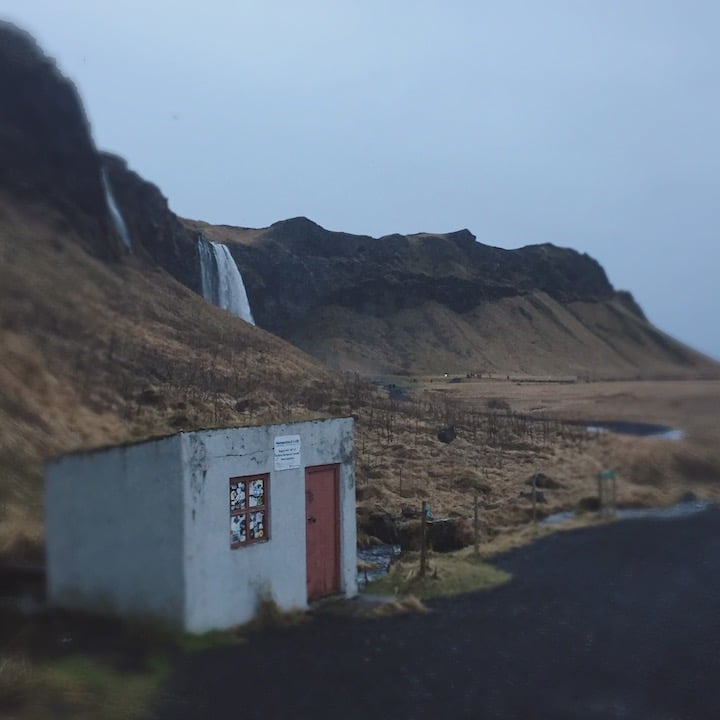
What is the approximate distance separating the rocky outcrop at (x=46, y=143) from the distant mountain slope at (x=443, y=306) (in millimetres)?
17706

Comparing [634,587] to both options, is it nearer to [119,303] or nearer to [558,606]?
[558,606]

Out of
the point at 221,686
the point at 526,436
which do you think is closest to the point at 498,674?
the point at 221,686

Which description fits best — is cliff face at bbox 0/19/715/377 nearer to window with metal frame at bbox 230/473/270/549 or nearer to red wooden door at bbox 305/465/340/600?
red wooden door at bbox 305/465/340/600

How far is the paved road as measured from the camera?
28.3ft

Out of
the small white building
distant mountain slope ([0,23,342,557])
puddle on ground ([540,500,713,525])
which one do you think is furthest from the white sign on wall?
puddle on ground ([540,500,713,525])

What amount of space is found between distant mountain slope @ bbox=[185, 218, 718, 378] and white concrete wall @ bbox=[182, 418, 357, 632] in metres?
10.6

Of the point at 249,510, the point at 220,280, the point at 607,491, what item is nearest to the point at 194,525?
the point at 249,510

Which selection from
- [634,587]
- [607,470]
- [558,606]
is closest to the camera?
[558,606]

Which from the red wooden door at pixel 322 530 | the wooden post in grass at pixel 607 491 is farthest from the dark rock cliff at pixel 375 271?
the red wooden door at pixel 322 530

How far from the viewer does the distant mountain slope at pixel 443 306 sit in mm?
30953

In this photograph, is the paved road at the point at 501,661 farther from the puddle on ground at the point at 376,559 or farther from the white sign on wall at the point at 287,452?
the puddle on ground at the point at 376,559

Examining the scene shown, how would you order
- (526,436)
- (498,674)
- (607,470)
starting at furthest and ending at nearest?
(526,436)
(607,470)
(498,674)

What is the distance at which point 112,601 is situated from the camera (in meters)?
11.5

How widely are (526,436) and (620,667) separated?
22865 millimetres
